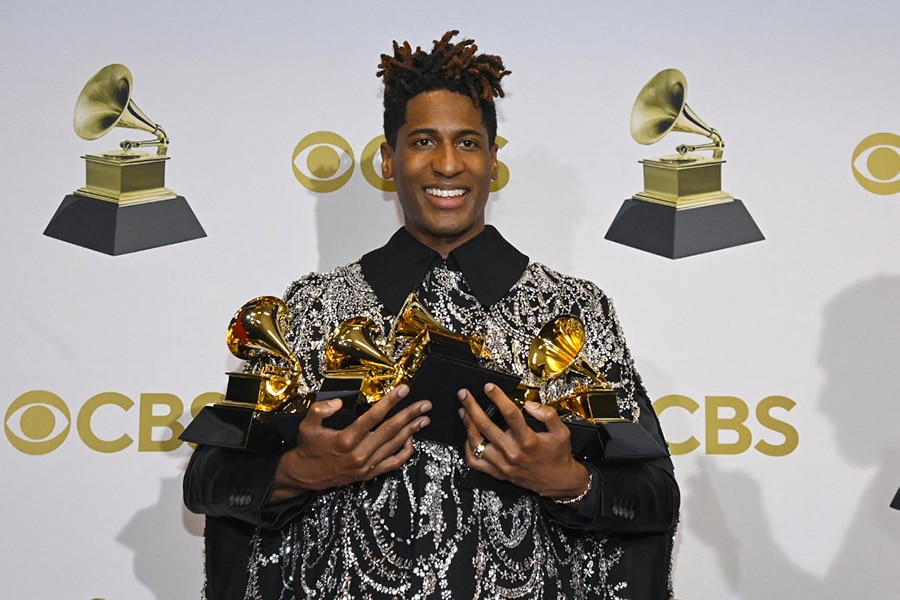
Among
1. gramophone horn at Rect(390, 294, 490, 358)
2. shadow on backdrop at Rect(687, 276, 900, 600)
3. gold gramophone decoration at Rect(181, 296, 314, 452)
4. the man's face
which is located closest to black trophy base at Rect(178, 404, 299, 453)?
gold gramophone decoration at Rect(181, 296, 314, 452)

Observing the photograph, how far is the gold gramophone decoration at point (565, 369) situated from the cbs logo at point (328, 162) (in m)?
0.79

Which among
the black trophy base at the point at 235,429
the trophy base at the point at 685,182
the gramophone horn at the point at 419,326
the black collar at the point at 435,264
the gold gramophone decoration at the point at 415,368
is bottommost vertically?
the black trophy base at the point at 235,429

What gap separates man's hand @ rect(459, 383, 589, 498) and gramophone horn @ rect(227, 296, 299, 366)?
11.3 inches

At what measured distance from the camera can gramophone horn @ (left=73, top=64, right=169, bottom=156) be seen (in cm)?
243

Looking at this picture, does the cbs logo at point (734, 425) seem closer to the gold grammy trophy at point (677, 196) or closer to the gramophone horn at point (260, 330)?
the gold grammy trophy at point (677, 196)

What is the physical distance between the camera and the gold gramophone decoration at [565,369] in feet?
5.45

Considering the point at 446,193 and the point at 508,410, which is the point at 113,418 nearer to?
the point at 446,193

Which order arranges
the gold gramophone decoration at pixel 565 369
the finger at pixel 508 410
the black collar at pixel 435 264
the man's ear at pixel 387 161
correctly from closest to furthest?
the finger at pixel 508 410
the gold gramophone decoration at pixel 565 369
the black collar at pixel 435 264
the man's ear at pixel 387 161

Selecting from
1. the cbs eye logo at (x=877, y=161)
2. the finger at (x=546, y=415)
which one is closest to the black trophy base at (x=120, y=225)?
the finger at (x=546, y=415)

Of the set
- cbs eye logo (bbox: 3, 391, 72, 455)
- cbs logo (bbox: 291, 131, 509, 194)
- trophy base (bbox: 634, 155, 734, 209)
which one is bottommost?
cbs eye logo (bbox: 3, 391, 72, 455)

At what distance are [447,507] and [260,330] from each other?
0.37 metres

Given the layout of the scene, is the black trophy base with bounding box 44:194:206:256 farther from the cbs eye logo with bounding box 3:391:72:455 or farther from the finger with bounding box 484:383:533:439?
the finger with bounding box 484:383:533:439

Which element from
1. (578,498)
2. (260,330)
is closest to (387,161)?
(260,330)

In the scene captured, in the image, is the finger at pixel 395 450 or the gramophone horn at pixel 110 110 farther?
the gramophone horn at pixel 110 110
